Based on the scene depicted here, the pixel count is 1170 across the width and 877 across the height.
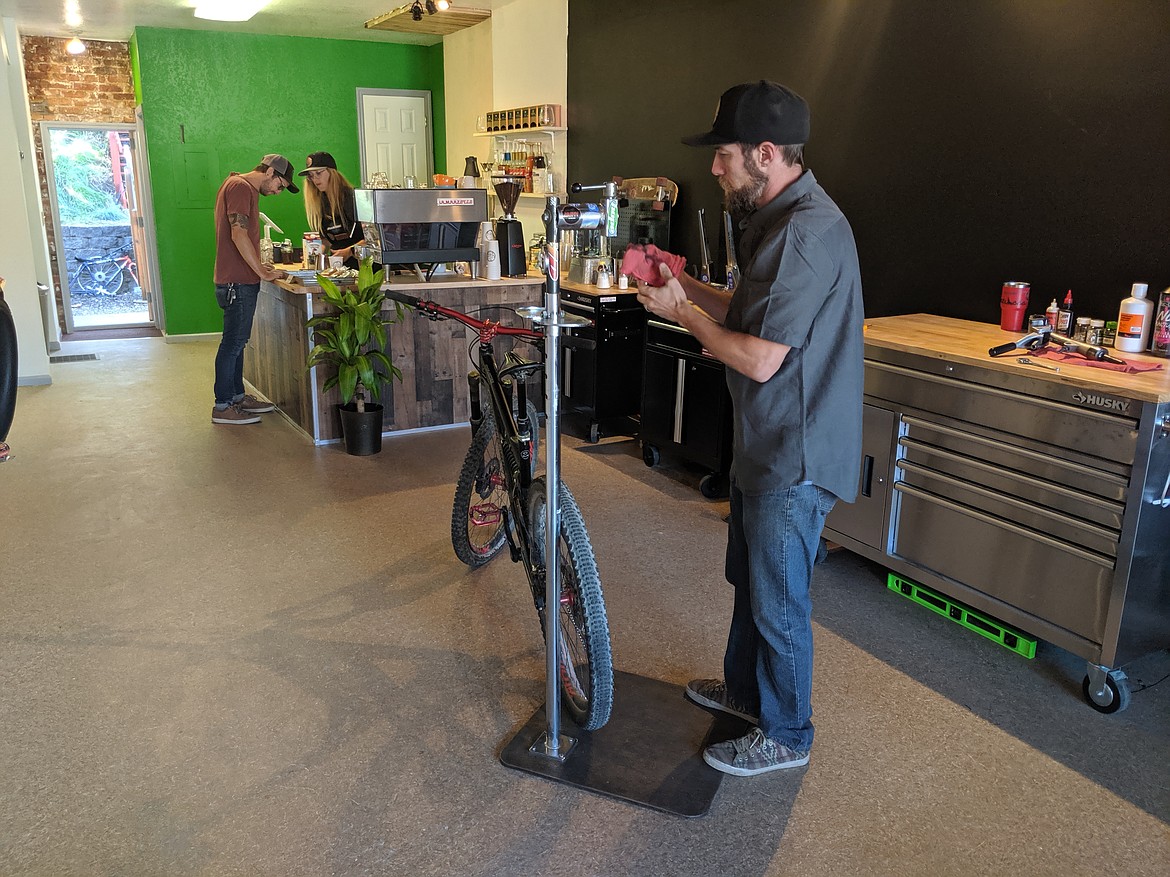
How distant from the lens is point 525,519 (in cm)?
265

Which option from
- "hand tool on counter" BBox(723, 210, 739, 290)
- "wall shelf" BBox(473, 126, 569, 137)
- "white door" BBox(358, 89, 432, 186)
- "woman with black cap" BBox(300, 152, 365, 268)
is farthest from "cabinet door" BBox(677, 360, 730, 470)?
"white door" BBox(358, 89, 432, 186)

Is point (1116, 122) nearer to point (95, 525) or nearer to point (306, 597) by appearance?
point (306, 597)

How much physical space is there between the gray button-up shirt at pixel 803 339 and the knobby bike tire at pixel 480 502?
1174mm

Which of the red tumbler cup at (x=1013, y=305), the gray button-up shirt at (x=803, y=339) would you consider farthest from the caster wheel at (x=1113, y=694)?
the red tumbler cup at (x=1013, y=305)

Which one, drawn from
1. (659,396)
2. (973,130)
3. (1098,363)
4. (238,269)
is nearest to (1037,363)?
(1098,363)

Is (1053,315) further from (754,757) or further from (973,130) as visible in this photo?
(754,757)

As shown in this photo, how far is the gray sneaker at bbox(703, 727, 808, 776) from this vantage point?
2.27 metres

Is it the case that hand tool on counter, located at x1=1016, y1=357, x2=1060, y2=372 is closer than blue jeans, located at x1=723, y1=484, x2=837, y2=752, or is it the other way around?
blue jeans, located at x1=723, y1=484, x2=837, y2=752

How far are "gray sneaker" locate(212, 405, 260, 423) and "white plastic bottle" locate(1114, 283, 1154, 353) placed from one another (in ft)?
15.4

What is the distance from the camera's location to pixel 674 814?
213 centimetres

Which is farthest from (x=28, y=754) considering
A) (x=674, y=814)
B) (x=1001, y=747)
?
(x=1001, y=747)

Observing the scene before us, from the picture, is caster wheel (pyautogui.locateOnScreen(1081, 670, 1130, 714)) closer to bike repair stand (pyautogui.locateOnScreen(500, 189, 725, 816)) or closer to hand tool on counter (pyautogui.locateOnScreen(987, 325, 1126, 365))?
hand tool on counter (pyautogui.locateOnScreen(987, 325, 1126, 365))

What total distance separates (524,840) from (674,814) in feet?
1.19

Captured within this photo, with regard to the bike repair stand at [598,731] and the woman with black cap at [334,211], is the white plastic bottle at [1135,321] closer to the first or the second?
the bike repair stand at [598,731]
